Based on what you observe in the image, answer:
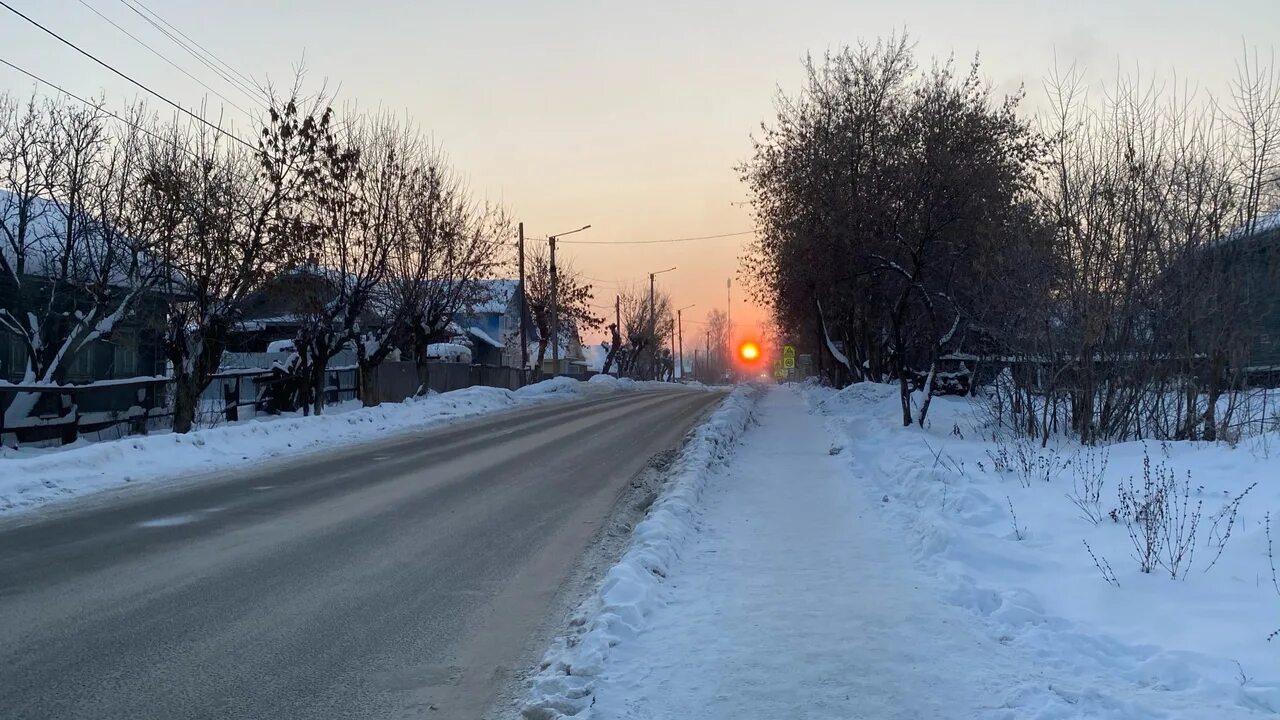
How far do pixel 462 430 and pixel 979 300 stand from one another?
11550mm

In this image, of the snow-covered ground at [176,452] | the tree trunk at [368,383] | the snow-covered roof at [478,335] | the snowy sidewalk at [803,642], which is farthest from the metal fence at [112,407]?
the snow-covered roof at [478,335]

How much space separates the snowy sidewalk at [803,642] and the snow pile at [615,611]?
0.12 meters

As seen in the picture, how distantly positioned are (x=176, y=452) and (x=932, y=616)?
11958 millimetres

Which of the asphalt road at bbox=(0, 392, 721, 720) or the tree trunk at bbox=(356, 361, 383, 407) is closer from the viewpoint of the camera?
the asphalt road at bbox=(0, 392, 721, 720)

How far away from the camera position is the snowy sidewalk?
4.18 meters

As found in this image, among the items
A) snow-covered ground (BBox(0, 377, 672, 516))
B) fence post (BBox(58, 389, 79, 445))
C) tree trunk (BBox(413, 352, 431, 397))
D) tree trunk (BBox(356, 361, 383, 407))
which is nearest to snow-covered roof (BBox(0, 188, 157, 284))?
fence post (BBox(58, 389, 79, 445))

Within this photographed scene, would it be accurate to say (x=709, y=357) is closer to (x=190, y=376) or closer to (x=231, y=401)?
(x=231, y=401)

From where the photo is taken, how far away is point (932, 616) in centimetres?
550

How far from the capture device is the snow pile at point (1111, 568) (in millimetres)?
4266

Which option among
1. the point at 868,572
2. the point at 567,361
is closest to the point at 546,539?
the point at 868,572

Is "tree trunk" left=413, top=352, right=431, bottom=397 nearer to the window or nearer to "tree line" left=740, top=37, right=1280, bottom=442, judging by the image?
the window

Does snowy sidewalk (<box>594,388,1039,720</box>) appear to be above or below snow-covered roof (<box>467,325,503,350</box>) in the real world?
below

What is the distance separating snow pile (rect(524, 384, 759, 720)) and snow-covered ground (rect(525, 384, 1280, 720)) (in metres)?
0.02

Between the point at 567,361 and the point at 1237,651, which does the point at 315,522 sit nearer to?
the point at 1237,651
